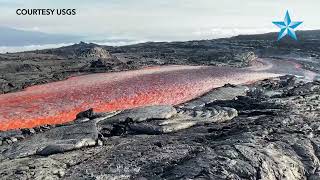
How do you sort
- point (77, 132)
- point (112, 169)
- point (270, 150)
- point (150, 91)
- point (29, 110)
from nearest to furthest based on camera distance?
1. point (112, 169)
2. point (270, 150)
3. point (77, 132)
4. point (29, 110)
5. point (150, 91)

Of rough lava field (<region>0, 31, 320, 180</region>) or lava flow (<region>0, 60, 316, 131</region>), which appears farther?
lava flow (<region>0, 60, 316, 131</region>)

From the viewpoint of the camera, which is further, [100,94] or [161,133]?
[100,94]

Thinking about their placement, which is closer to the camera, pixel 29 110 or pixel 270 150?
pixel 270 150

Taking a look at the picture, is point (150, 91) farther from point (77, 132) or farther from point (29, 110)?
point (77, 132)

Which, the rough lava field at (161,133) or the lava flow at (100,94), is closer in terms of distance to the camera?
the rough lava field at (161,133)

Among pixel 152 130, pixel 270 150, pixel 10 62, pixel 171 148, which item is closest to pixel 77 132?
pixel 152 130

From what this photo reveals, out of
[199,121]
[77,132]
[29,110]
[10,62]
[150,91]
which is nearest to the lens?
[77,132]
